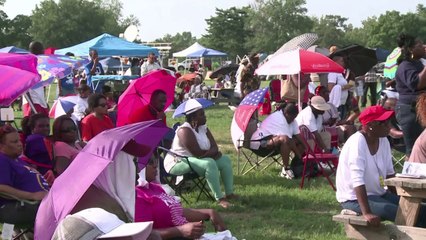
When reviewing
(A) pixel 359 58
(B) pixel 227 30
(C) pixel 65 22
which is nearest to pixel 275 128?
(A) pixel 359 58

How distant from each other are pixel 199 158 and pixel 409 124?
2.31 m

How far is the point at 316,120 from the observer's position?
9.50 meters

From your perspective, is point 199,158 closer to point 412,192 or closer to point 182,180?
point 182,180

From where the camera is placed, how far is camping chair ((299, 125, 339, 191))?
852 centimetres

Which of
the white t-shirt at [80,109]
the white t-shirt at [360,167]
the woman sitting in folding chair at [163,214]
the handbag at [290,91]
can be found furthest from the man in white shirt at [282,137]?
the woman sitting in folding chair at [163,214]

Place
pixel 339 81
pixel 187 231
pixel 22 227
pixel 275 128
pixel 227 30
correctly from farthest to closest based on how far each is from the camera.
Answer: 1. pixel 227 30
2. pixel 339 81
3. pixel 275 128
4. pixel 22 227
5. pixel 187 231

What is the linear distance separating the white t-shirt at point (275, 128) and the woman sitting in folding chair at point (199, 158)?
1.49 meters

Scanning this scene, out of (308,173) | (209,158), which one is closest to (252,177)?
(308,173)

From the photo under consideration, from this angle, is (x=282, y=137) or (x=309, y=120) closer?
(x=282, y=137)

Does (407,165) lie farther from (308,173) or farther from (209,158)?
(308,173)

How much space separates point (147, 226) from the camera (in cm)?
281

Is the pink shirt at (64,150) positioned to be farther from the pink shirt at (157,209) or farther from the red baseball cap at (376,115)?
the red baseball cap at (376,115)

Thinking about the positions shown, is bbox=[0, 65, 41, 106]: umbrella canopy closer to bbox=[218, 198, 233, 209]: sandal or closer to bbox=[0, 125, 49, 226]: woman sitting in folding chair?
bbox=[0, 125, 49, 226]: woman sitting in folding chair

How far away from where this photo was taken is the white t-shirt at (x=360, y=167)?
5.15m
